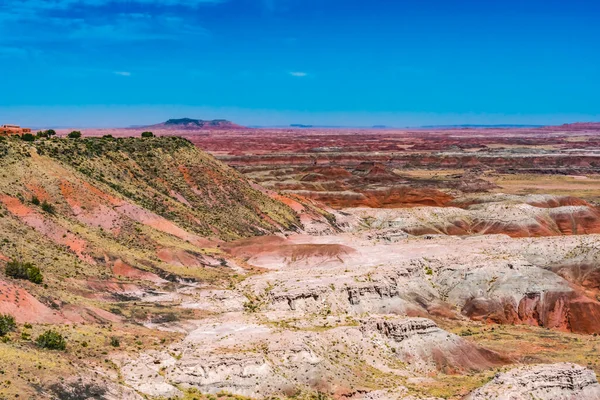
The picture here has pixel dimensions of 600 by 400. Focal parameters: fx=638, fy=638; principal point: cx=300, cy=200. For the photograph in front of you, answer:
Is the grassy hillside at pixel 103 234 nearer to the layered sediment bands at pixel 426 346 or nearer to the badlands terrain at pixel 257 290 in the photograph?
the badlands terrain at pixel 257 290

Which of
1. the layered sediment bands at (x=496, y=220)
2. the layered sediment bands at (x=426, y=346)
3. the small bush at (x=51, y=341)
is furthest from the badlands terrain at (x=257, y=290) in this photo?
the small bush at (x=51, y=341)

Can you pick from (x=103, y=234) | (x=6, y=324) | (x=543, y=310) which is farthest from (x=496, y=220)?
(x=6, y=324)

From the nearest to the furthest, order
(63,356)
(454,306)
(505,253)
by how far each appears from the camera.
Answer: (63,356) < (454,306) < (505,253)

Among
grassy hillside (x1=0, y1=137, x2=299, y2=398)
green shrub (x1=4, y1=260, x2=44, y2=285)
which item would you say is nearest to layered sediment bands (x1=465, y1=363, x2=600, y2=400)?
grassy hillside (x1=0, y1=137, x2=299, y2=398)

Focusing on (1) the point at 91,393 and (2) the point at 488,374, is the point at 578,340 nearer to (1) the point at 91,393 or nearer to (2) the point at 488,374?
(2) the point at 488,374

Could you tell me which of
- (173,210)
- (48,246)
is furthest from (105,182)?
(48,246)

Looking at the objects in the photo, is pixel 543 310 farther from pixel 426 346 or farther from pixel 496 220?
pixel 496 220
